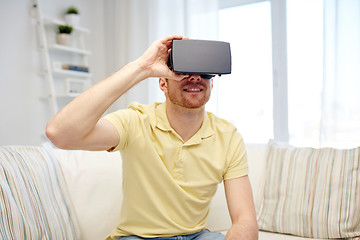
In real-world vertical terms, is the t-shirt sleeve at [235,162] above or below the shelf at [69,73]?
below

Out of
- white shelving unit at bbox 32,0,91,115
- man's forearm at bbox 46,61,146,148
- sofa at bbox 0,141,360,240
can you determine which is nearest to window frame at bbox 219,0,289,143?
sofa at bbox 0,141,360,240

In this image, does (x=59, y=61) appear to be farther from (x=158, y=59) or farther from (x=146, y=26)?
(x=158, y=59)

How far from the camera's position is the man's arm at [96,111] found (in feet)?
3.54

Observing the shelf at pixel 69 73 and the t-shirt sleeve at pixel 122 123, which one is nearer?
the t-shirt sleeve at pixel 122 123

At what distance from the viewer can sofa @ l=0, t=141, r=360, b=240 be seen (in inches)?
54.4

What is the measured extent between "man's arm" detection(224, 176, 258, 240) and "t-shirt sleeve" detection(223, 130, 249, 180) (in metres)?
0.02

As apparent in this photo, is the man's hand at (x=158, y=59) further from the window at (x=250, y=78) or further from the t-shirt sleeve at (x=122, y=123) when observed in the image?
the window at (x=250, y=78)

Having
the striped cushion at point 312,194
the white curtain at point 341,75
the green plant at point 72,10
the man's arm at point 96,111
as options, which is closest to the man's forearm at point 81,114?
the man's arm at point 96,111

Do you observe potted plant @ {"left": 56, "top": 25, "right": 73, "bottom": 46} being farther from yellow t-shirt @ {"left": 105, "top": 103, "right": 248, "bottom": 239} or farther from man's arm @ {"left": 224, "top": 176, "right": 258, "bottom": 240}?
man's arm @ {"left": 224, "top": 176, "right": 258, "bottom": 240}

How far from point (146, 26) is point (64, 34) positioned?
0.76m

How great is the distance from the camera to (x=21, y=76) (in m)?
3.04

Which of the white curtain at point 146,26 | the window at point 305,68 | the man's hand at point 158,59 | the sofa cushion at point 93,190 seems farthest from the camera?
the white curtain at point 146,26

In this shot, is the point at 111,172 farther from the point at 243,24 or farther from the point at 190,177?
the point at 243,24

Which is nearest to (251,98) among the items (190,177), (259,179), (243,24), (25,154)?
(243,24)
